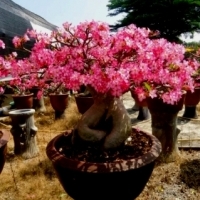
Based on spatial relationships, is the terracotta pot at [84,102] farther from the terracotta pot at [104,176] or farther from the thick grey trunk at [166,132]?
the terracotta pot at [104,176]

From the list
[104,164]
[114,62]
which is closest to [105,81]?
[114,62]

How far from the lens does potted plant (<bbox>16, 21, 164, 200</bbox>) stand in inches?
65.4

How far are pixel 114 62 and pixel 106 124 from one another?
0.77 m

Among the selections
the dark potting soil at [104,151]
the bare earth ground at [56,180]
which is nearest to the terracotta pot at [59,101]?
the bare earth ground at [56,180]

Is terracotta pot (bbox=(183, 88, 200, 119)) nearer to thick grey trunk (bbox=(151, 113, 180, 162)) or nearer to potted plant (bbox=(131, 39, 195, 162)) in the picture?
thick grey trunk (bbox=(151, 113, 180, 162))

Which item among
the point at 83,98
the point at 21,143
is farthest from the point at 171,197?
the point at 83,98

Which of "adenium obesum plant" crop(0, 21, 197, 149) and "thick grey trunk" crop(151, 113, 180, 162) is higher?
"adenium obesum plant" crop(0, 21, 197, 149)

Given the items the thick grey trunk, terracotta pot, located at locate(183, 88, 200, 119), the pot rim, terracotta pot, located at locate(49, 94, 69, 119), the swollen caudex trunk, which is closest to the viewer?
the pot rim

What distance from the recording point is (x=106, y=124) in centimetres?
232

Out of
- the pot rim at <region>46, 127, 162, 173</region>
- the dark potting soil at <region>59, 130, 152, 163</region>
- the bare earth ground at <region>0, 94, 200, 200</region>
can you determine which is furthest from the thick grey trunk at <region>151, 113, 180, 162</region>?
the pot rim at <region>46, 127, 162, 173</region>

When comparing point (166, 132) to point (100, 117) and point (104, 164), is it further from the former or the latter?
point (104, 164)

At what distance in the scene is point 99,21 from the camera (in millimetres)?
1808

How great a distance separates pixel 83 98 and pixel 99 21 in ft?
11.3

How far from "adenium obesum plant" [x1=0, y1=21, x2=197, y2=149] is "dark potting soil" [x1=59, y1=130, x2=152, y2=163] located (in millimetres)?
535
